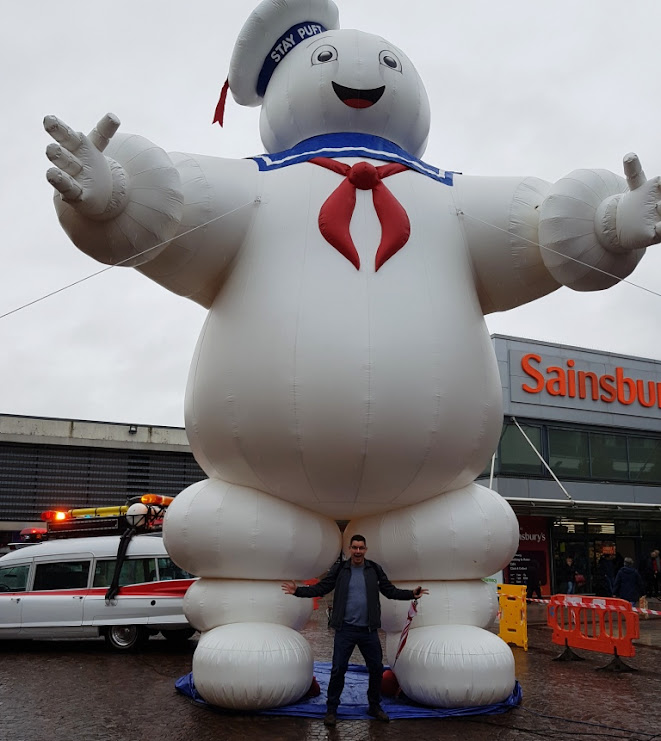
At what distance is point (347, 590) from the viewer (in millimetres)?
5172

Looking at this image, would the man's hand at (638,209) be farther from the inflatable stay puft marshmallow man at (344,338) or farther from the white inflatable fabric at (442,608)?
the white inflatable fabric at (442,608)

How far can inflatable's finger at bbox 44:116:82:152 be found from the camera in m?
4.38

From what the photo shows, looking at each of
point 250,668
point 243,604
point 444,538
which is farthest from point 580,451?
point 250,668

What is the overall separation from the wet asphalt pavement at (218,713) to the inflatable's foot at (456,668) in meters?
0.16

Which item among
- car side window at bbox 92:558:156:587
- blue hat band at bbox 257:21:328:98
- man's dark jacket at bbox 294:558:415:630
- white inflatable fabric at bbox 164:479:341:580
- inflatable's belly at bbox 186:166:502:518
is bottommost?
car side window at bbox 92:558:156:587

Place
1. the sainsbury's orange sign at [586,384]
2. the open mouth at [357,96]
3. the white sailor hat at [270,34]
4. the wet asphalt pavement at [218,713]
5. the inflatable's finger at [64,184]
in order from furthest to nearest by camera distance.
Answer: the sainsbury's orange sign at [586,384] < the white sailor hat at [270,34] < the open mouth at [357,96] < the wet asphalt pavement at [218,713] < the inflatable's finger at [64,184]

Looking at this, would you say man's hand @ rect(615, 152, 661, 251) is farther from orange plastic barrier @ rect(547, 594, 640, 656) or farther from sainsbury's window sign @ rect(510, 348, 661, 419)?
sainsbury's window sign @ rect(510, 348, 661, 419)

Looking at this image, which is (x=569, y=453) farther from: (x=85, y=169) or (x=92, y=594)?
(x=85, y=169)

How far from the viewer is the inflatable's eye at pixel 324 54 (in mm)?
5715

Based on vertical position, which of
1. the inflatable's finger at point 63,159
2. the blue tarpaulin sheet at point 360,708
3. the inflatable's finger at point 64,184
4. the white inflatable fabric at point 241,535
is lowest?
the blue tarpaulin sheet at point 360,708

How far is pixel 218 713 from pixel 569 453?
46.5 feet

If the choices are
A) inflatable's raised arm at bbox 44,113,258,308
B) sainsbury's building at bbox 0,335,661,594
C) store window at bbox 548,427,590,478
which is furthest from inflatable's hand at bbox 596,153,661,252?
store window at bbox 548,427,590,478

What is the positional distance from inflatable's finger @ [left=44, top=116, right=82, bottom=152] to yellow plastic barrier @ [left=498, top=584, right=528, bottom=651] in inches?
308

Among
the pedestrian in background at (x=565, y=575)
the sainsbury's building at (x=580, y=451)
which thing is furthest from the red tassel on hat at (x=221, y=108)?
the pedestrian in background at (x=565, y=575)
